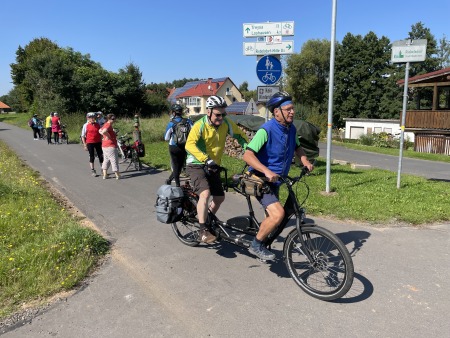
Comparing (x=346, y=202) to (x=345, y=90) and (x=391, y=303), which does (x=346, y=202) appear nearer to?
(x=391, y=303)

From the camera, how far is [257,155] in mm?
3887

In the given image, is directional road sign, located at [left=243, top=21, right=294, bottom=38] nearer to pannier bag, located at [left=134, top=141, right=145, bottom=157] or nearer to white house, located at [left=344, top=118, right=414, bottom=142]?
pannier bag, located at [left=134, top=141, right=145, bottom=157]

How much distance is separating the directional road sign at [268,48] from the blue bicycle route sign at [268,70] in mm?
152

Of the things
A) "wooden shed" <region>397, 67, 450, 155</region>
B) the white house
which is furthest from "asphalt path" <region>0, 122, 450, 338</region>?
the white house

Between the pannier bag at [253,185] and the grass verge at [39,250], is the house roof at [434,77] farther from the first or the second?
the grass verge at [39,250]

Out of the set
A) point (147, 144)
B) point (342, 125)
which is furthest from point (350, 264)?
point (342, 125)

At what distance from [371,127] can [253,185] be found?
36873 mm

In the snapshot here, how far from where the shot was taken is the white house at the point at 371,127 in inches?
1310

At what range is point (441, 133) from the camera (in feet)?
83.0

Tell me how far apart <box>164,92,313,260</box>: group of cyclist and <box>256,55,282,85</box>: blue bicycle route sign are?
337cm

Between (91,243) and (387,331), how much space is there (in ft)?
11.9

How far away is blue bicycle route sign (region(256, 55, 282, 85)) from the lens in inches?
297

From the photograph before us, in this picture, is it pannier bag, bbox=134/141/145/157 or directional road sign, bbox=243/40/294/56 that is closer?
directional road sign, bbox=243/40/294/56

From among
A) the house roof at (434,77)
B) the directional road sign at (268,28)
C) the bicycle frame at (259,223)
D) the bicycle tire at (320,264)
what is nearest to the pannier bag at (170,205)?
the bicycle frame at (259,223)
